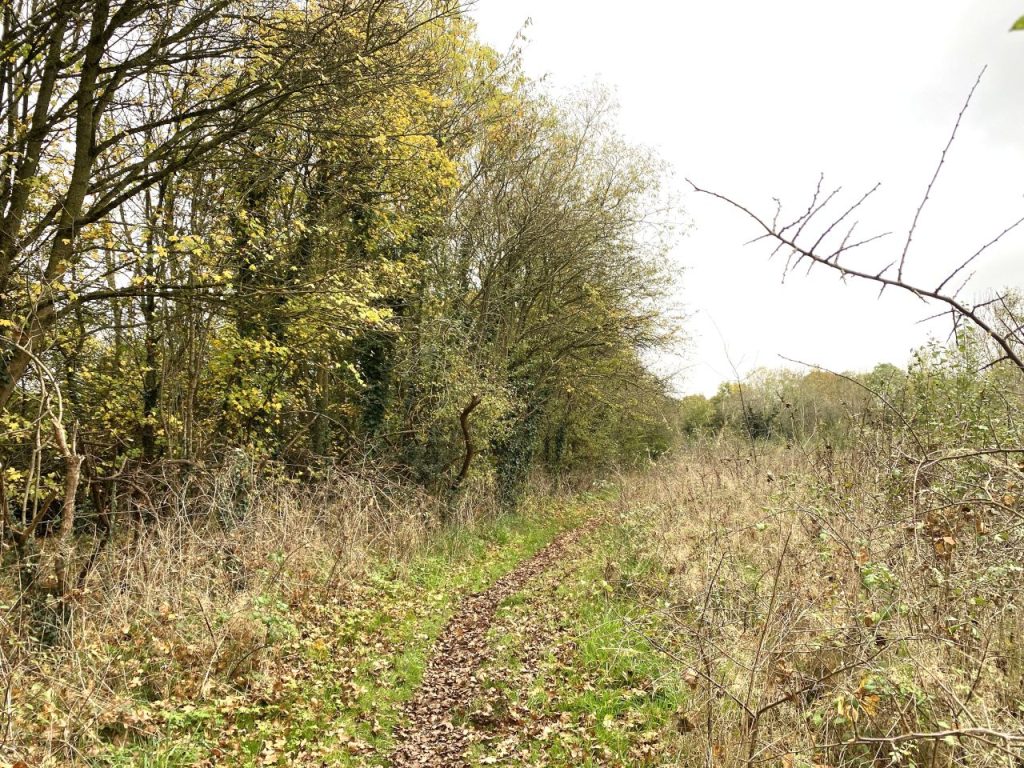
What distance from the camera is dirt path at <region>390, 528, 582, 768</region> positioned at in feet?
16.8

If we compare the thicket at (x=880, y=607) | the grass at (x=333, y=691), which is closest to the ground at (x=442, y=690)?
the grass at (x=333, y=691)

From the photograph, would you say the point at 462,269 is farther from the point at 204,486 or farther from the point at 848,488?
the point at 848,488

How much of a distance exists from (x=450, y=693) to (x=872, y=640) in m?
3.99

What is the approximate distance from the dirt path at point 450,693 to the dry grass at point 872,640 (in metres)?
2.01

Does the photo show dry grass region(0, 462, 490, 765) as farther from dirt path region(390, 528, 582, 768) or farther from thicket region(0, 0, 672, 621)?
dirt path region(390, 528, 582, 768)

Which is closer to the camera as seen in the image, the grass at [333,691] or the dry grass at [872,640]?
the dry grass at [872,640]

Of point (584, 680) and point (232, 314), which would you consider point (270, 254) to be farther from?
point (584, 680)

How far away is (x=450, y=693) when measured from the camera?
20.1ft

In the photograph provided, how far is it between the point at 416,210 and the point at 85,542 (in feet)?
29.2

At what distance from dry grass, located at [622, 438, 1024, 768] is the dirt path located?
2008 millimetres

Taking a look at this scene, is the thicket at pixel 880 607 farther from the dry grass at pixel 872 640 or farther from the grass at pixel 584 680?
the grass at pixel 584 680

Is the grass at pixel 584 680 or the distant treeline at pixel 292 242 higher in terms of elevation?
the distant treeline at pixel 292 242

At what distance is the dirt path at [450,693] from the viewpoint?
16.8 feet

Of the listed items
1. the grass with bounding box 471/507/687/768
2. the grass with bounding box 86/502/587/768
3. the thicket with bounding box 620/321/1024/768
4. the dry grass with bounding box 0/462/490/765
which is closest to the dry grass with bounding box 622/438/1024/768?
the thicket with bounding box 620/321/1024/768
